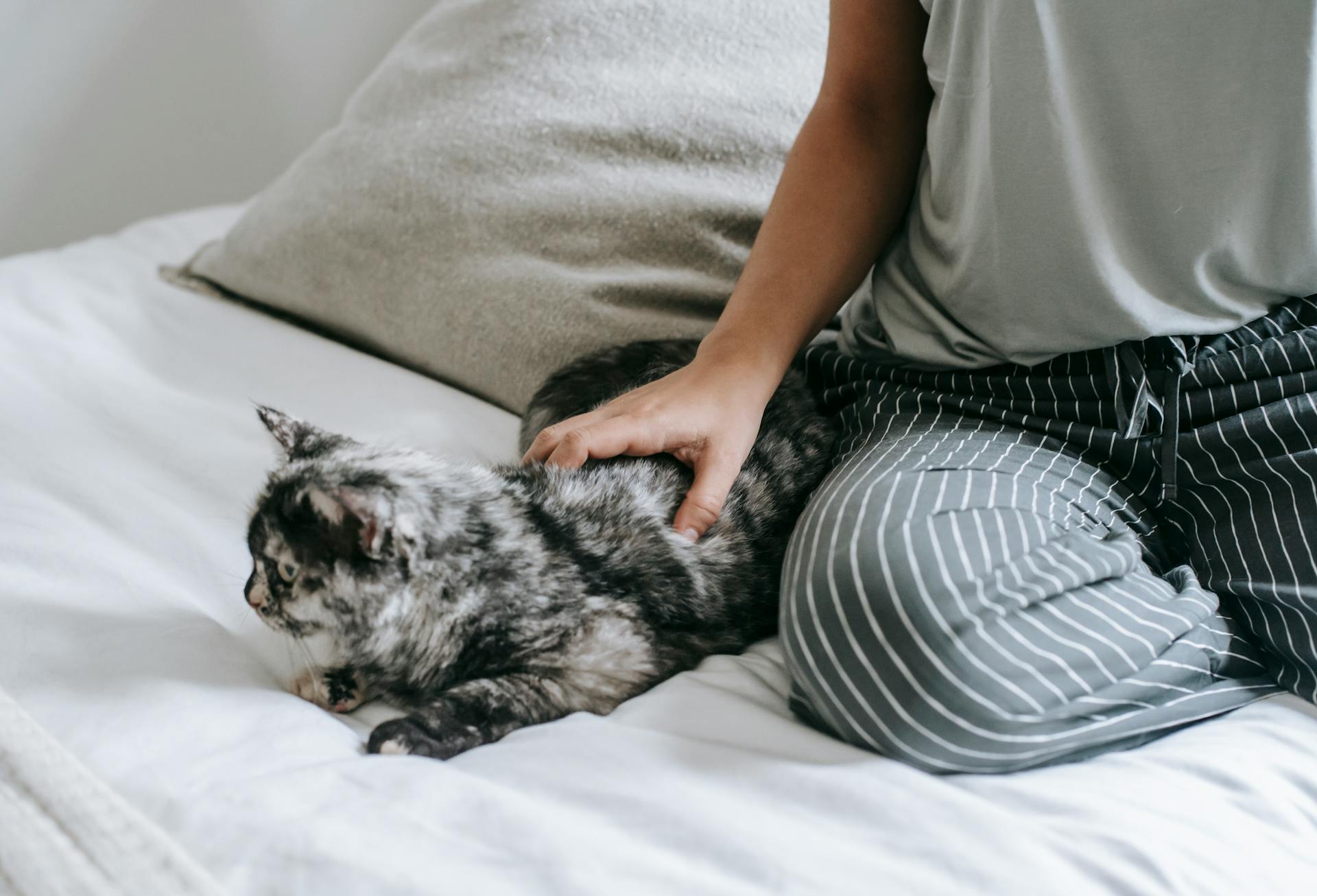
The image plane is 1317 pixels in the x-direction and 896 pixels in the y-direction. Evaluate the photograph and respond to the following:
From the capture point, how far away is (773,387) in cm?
97

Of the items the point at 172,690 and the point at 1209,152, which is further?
the point at 1209,152

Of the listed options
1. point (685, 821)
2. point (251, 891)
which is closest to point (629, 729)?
point (685, 821)

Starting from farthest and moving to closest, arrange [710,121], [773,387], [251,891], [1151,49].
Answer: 1. [710,121]
2. [773,387]
3. [1151,49]
4. [251,891]

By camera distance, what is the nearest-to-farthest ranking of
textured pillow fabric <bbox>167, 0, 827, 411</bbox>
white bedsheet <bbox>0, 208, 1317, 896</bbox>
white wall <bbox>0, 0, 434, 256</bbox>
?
white bedsheet <bbox>0, 208, 1317, 896</bbox> < textured pillow fabric <bbox>167, 0, 827, 411</bbox> < white wall <bbox>0, 0, 434, 256</bbox>

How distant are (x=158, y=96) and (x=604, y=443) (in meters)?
2.04

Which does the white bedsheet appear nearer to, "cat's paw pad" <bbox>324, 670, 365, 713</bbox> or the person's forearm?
"cat's paw pad" <bbox>324, 670, 365, 713</bbox>

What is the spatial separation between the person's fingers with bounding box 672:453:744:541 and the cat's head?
0.22 meters

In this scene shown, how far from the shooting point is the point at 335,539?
29.4 inches

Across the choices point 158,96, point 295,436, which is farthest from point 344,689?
point 158,96

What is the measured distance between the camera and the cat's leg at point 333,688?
779mm

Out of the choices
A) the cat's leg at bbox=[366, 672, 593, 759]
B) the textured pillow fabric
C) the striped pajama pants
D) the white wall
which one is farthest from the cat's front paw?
the white wall

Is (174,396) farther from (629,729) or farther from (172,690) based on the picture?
(629,729)

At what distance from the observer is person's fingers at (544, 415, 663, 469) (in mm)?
859

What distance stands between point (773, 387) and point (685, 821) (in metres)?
0.48
